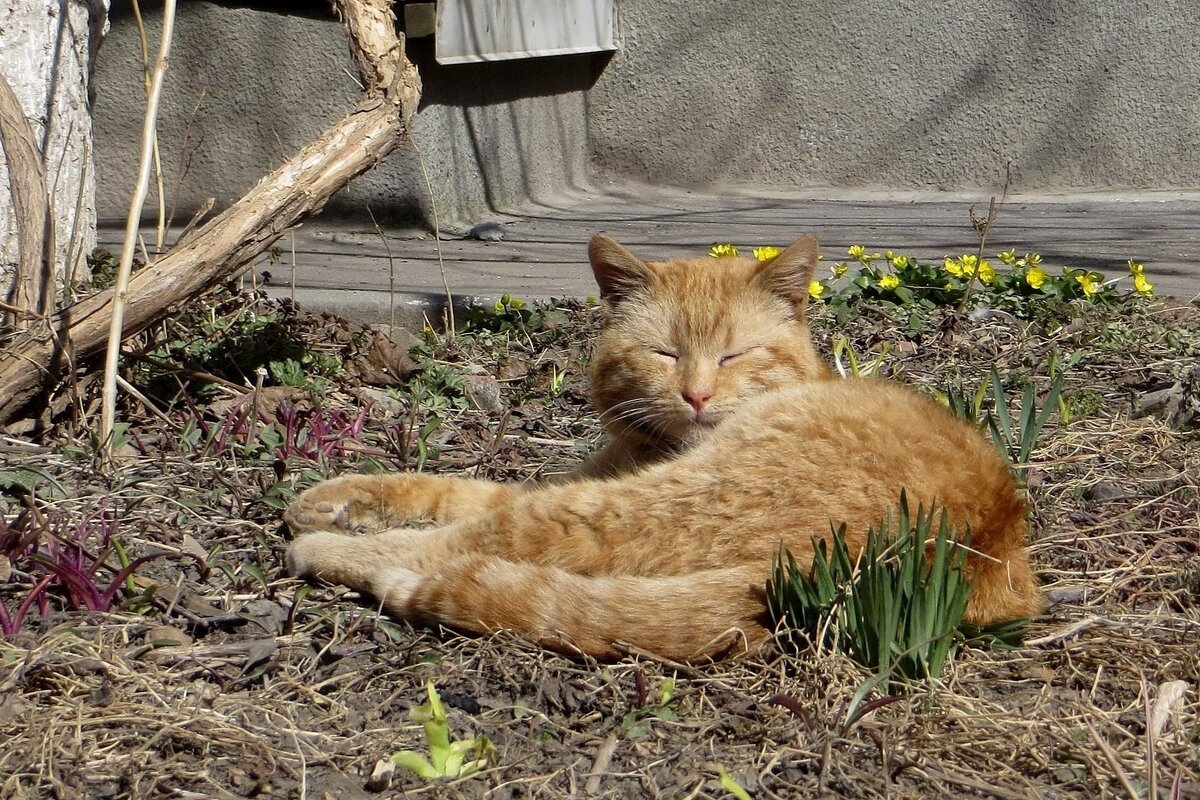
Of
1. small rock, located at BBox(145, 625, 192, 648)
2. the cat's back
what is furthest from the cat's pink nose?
small rock, located at BBox(145, 625, 192, 648)

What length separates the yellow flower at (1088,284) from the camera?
516 cm

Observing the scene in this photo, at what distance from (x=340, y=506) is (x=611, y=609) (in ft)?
3.52

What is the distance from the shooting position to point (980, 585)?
2.43 metres

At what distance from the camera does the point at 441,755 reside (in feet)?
6.63

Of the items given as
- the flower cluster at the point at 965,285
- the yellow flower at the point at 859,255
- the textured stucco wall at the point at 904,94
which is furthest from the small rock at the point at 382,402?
the textured stucco wall at the point at 904,94

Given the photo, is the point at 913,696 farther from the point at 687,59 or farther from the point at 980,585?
the point at 687,59

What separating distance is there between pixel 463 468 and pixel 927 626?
6.10 ft

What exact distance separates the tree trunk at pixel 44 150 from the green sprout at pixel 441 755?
Result: 2.14 m

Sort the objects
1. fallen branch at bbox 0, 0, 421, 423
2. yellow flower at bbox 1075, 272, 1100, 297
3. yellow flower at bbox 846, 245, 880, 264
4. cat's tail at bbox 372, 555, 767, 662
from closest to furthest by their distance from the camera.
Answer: cat's tail at bbox 372, 555, 767, 662 < fallen branch at bbox 0, 0, 421, 423 < yellow flower at bbox 1075, 272, 1100, 297 < yellow flower at bbox 846, 245, 880, 264

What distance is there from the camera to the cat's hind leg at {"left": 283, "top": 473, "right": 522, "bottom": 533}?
3100 millimetres

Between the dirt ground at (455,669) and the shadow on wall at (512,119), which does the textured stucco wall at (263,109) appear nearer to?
the shadow on wall at (512,119)

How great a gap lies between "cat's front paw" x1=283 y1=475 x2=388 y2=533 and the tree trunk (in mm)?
1097

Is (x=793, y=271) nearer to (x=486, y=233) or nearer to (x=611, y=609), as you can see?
(x=611, y=609)

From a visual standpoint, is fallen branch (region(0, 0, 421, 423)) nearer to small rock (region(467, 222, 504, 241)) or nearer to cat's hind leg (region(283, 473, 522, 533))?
cat's hind leg (region(283, 473, 522, 533))
